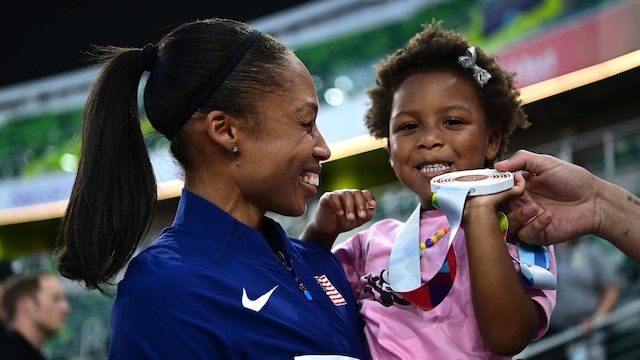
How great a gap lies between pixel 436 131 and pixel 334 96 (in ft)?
25.9

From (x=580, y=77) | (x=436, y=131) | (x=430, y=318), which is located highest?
(x=436, y=131)

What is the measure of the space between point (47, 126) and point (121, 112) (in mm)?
12027

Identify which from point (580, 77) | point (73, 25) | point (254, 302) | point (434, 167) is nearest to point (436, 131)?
point (434, 167)

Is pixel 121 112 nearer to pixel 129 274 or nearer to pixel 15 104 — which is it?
pixel 129 274

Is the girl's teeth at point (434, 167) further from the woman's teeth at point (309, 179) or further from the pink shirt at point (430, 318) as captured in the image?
the woman's teeth at point (309, 179)

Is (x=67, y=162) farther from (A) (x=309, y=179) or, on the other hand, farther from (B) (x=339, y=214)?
(A) (x=309, y=179)

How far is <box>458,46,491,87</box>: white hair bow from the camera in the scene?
6.59 feet

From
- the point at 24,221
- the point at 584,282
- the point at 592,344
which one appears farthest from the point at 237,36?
the point at 24,221

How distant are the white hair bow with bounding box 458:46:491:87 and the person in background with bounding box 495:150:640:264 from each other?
311 mm

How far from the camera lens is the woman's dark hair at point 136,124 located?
1628mm

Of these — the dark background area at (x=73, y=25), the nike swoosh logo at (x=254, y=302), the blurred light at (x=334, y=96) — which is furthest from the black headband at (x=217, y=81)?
the dark background area at (x=73, y=25)

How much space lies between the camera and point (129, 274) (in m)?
1.53

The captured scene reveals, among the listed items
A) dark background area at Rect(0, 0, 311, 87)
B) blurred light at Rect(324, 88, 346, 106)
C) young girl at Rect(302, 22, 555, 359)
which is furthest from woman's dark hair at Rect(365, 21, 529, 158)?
dark background area at Rect(0, 0, 311, 87)

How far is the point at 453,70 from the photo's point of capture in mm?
2066
